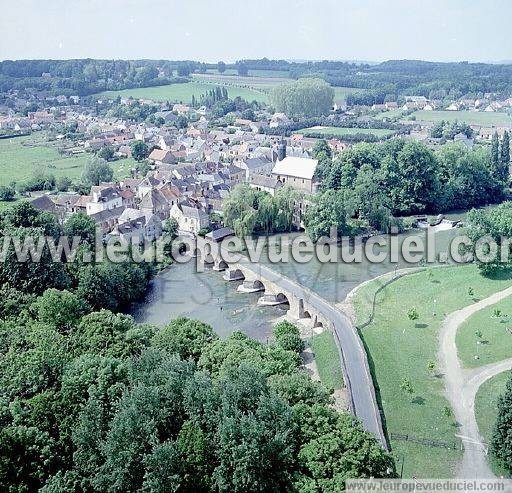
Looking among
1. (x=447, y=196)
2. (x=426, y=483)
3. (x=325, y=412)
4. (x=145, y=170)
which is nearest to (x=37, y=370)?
(x=325, y=412)

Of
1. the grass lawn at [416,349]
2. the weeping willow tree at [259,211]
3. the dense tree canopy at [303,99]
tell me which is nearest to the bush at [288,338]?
the grass lawn at [416,349]

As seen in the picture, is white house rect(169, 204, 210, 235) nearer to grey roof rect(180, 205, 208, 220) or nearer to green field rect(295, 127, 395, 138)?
grey roof rect(180, 205, 208, 220)

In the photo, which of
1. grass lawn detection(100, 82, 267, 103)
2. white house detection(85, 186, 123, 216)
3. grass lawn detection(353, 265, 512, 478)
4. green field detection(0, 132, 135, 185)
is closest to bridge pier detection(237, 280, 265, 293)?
grass lawn detection(353, 265, 512, 478)

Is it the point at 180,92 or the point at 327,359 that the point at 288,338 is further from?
the point at 180,92

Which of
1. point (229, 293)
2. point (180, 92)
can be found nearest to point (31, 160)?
point (229, 293)

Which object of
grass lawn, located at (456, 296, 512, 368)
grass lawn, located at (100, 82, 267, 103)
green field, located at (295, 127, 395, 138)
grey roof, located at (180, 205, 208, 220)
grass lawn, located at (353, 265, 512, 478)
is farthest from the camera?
grass lawn, located at (100, 82, 267, 103)
